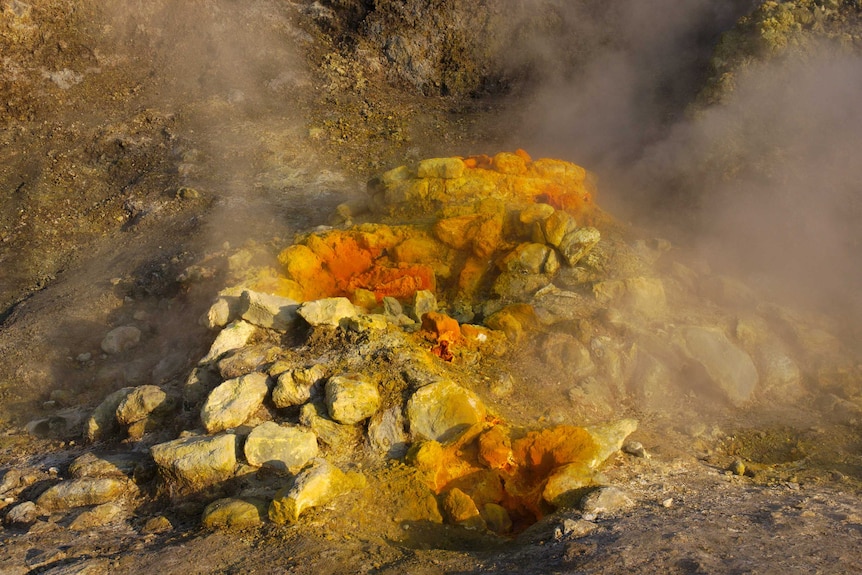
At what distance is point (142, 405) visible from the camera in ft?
17.3

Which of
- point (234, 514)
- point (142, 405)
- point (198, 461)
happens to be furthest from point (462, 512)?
point (142, 405)

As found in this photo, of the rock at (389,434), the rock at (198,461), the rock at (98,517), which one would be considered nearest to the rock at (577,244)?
the rock at (389,434)

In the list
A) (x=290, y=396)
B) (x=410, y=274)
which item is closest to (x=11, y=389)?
(x=290, y=396)

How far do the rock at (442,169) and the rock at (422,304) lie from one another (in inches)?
67.2

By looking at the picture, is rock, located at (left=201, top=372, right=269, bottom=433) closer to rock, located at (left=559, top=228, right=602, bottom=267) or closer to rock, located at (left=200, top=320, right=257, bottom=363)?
rock, located at (left=200, top=320, right=257, bottom=363)

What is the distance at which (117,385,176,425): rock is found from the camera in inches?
208

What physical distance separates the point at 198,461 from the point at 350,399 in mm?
1092

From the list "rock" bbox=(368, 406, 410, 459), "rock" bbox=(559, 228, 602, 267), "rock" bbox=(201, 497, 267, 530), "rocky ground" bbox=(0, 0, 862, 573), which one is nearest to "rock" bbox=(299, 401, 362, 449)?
"rocky ground" bbox=(0, 0, 862, 573)

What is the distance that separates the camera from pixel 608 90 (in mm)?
11773

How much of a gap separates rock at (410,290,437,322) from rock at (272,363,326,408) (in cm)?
133

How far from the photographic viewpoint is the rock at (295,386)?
4.92 meters

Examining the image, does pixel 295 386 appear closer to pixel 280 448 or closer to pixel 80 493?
pixel 280 448

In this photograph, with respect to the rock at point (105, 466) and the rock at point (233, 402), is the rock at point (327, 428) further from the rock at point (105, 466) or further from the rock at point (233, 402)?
the rock at point (105, 466)

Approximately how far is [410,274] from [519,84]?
7.66m
